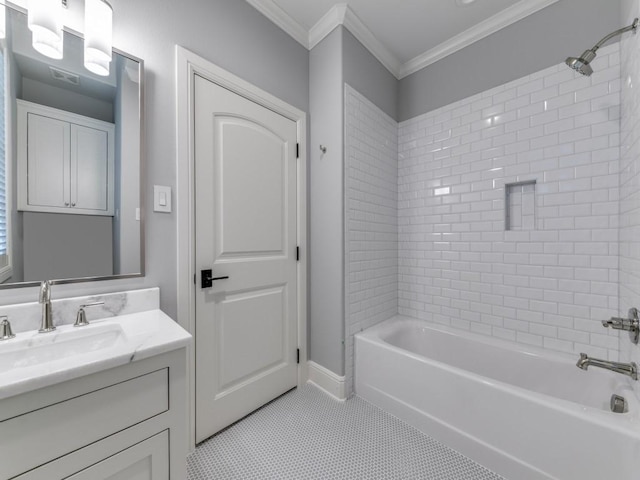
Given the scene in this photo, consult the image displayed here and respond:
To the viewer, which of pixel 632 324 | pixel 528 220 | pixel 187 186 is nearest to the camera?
pixel 632 324

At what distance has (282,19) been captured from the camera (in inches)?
72.8

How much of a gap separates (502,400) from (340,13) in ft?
8.14

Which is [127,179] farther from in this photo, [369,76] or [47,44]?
[369,76]

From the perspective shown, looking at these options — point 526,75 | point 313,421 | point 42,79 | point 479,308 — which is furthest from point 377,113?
point 313,421

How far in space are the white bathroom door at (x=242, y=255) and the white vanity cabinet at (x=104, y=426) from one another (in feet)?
2.05

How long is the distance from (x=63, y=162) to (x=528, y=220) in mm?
2589

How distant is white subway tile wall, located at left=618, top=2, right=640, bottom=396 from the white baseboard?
4.84 feet

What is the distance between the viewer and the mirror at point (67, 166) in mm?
976

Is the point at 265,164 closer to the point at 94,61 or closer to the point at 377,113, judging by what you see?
the point at 94,61

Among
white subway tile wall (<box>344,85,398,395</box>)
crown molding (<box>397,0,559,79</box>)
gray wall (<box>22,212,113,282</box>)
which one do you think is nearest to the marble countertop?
gray wall (<box>22,212,113,282</box>)

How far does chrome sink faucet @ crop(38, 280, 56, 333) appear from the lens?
37.6 inches

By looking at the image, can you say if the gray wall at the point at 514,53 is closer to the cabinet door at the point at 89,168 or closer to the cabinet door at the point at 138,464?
the cabinet door at the point at 89,168

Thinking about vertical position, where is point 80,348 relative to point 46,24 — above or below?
below

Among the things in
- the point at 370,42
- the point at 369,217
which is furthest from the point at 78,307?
the point at 370,42
